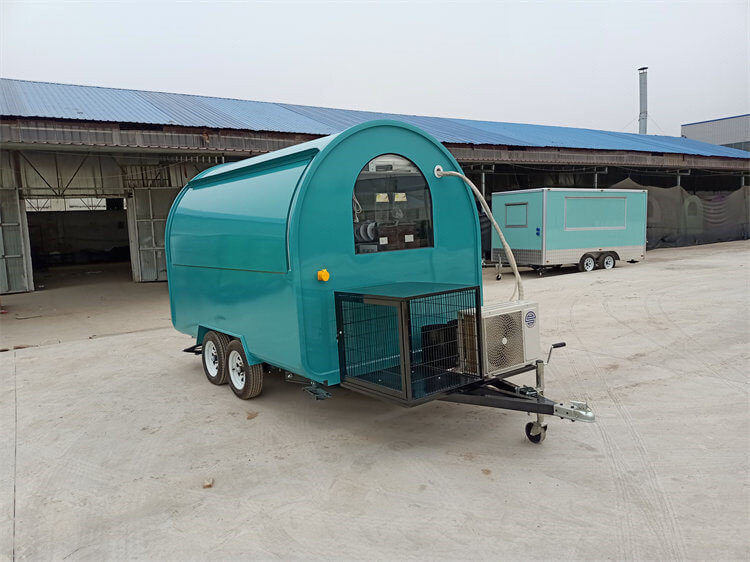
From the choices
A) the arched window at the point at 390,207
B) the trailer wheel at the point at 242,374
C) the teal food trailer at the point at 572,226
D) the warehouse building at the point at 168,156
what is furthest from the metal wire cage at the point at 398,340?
the teal food trailer at the point at 572,226

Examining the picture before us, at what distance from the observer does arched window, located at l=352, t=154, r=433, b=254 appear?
5.25 m

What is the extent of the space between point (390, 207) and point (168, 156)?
14.2 meters

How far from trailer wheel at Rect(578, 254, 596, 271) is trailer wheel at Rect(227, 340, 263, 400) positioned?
45.5ft

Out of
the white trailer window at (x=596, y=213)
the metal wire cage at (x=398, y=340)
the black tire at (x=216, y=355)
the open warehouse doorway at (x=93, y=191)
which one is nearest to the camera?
Result: the metal wire cage at (x=398, y=340)

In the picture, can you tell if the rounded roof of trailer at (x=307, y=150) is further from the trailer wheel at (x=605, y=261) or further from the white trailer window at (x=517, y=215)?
the trailer wheel at (x=605, y=261)

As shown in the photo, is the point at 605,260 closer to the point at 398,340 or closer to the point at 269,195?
the point at 398,340

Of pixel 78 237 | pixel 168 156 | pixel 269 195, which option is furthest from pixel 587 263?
pixel 78 237

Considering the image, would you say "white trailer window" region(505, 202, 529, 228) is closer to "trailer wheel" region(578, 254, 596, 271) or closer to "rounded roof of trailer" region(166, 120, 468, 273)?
"trailer wheel" region(578, 254, 596, 271)

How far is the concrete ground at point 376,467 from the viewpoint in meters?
3.50

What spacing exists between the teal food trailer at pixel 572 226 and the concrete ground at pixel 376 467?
8.68m

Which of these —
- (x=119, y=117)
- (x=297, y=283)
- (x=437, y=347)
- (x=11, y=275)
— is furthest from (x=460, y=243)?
(x=11, y=275)

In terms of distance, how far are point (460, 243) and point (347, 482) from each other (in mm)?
2888

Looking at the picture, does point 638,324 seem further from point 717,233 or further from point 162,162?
point 717,233

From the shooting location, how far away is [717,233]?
27.2m
